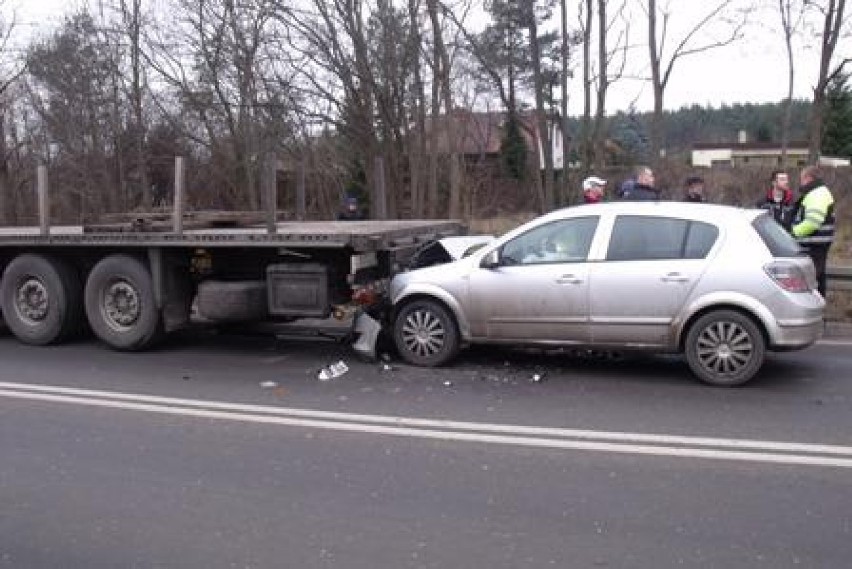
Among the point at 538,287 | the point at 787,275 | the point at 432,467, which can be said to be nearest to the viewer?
the point at 432,467

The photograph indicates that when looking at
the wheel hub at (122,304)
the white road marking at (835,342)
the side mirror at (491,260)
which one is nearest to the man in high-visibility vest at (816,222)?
the white road marking at (835,342)

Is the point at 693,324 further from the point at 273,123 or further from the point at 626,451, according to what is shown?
the point at 273,123

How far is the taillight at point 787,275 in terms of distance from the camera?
7238 mm


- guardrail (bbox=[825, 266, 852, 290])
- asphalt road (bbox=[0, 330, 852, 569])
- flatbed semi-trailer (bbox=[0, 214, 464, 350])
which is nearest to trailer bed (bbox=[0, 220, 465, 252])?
flatbed semi-trailer (bbox=[0, 214, 464, 350])

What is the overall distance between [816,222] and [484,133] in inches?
983

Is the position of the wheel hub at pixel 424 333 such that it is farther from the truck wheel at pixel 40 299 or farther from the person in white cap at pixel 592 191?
the truck wheel at pixel 40 299

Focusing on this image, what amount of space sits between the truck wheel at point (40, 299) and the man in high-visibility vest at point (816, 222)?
26.8 ft

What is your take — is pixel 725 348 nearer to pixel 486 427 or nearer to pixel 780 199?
pixel 486 427

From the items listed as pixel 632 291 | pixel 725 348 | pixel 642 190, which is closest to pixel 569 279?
pixel 632 291

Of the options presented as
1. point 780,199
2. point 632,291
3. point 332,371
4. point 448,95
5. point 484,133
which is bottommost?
point 332,371

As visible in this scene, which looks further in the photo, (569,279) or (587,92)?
(587,92)

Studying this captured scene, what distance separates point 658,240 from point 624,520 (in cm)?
366

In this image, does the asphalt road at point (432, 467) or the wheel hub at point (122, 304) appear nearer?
the asphalt road at point (432, 467)

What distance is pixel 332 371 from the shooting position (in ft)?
27.4
